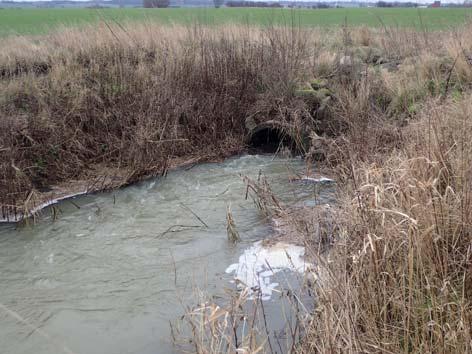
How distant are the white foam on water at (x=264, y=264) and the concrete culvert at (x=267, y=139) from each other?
12.0 feet

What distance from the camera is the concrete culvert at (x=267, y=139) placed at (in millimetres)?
8625

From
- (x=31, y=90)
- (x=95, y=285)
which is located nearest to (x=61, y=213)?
(x=95, y=285)

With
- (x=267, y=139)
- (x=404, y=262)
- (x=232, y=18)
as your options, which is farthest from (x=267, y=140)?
(x=232, y=18)

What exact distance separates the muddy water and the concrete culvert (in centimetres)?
119

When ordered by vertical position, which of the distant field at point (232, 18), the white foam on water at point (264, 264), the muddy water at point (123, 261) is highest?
the distant field at point (232, 18)

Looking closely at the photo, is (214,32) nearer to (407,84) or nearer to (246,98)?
(246,98)

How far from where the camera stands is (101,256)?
17.1 ft

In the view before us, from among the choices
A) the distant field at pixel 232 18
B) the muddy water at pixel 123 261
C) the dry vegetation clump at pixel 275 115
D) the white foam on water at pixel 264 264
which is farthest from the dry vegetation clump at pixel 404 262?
the distant field at pixel 232 18

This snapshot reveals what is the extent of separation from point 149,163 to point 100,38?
13.2ft

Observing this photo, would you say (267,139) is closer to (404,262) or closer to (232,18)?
(404,262)

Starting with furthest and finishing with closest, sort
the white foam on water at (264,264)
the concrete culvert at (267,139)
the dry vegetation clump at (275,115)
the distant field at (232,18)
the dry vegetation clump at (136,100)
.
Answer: the distant field at (232,18) → the concrete culvert at (267,139) → the dry vegetation clump at (136,100) → the white foam on water at (264,264) → the dry vegetation clump at (275,115)

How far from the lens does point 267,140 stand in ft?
29.3

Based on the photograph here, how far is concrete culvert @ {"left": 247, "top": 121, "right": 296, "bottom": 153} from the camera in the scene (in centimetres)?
862

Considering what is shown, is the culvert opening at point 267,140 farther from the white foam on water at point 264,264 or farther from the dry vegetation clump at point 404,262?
the dry vegetation clump at point 404,262
